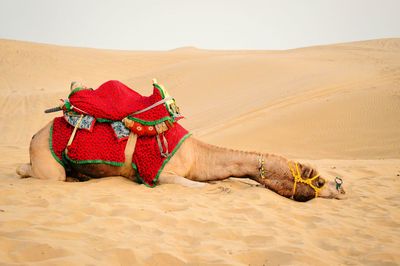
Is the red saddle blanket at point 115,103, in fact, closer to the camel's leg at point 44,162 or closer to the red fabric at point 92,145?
the red fabric at point 92,145

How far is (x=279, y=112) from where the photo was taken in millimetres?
14398

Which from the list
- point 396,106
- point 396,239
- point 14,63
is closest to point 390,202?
point 396,239

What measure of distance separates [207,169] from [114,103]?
131 centimetres

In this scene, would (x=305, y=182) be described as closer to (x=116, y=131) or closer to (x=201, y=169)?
(x=201, y=169)

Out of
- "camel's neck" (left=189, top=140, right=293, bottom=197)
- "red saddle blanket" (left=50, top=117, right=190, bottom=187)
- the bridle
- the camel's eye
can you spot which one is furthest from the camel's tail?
the camel's eye

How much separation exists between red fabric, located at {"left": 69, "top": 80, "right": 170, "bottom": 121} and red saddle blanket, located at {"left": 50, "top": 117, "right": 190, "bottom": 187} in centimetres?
19

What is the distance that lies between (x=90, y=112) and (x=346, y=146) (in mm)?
8056

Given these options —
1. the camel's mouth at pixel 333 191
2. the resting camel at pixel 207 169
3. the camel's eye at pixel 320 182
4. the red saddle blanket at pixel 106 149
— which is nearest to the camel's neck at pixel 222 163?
the resting camel at pixel 207 169

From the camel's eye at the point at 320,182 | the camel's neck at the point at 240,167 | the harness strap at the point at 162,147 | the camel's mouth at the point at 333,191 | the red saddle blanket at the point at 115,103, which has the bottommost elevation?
the camel's mouth at the point at 333,191

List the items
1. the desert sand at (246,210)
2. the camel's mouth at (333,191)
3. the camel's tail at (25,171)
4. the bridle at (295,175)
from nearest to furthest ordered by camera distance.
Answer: the desert sand at (246,210)
the bridle at (295,175)
the camel's mouth at (333,191)
the camel's tail at (25,171)

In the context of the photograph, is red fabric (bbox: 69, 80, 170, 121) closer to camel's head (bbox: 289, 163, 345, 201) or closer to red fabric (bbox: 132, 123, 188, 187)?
red fabric (bbox: 132, 123, 188, 187)

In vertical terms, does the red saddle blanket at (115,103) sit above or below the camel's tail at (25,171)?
above

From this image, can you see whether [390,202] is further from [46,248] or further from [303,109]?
[303,109]

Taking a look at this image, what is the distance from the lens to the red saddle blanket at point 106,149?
16.7 feet
